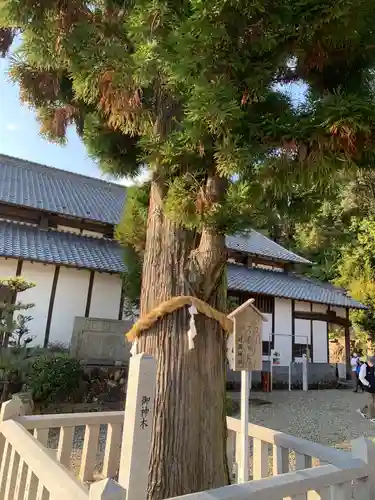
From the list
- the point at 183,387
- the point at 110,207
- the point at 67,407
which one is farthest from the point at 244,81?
the point at 110,207

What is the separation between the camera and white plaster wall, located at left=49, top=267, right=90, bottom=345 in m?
9.80

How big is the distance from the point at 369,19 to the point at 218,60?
1.13 meters

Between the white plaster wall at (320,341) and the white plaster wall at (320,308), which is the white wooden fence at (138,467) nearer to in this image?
the white plaster wall at (320,341)

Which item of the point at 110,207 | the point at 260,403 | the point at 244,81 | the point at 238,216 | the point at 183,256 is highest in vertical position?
the point at 110,207

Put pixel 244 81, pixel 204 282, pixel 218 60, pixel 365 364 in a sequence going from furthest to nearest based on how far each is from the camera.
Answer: pixel 365 364
pixel 204 282
pixel 244 81
pixel 218 60

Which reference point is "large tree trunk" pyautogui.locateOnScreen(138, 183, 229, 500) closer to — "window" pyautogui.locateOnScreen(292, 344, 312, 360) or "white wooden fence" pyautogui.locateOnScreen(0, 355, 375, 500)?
"white wooden fence" pyautogui.locateOnScreen(0, 355, 375, 500)

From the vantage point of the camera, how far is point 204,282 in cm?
276

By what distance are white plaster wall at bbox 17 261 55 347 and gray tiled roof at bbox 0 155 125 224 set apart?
255 cm

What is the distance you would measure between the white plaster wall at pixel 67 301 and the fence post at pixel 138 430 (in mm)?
8562

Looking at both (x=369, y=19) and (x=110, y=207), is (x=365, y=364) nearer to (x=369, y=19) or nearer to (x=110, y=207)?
(x=369, y=19)

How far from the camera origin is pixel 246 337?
3225 mm

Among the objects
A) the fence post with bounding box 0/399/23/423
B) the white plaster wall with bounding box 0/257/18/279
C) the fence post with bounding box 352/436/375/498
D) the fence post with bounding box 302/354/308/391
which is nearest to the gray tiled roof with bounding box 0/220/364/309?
the white plaster wall with bounding box 0/257/18/279

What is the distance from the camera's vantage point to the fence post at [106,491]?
1.33m

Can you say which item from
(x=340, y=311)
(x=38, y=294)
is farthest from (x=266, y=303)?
(x=38, y=294)
